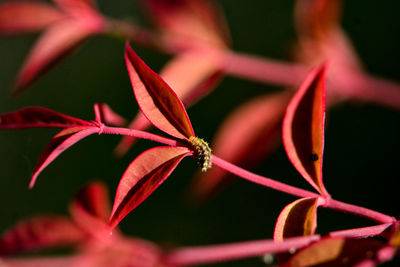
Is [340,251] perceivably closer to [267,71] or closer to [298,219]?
[298,219]

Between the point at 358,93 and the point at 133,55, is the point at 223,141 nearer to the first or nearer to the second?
the point at 358,93

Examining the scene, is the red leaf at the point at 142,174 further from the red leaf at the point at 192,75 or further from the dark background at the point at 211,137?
the dark background at the point at 211,137

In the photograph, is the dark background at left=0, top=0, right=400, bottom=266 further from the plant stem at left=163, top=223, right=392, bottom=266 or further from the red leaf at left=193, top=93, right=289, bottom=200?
the plant stem at left=163, top=223, right=392, bottom=266

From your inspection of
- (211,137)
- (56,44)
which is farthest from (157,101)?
(211,137)

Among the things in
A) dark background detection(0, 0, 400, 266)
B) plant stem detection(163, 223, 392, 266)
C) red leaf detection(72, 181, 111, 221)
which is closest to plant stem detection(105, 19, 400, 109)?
red leaf detection(72, 181, 111, 221)

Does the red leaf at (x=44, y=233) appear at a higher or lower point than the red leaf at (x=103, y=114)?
lower

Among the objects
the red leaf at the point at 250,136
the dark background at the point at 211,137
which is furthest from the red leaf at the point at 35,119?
the dark background at the point at 211,137
